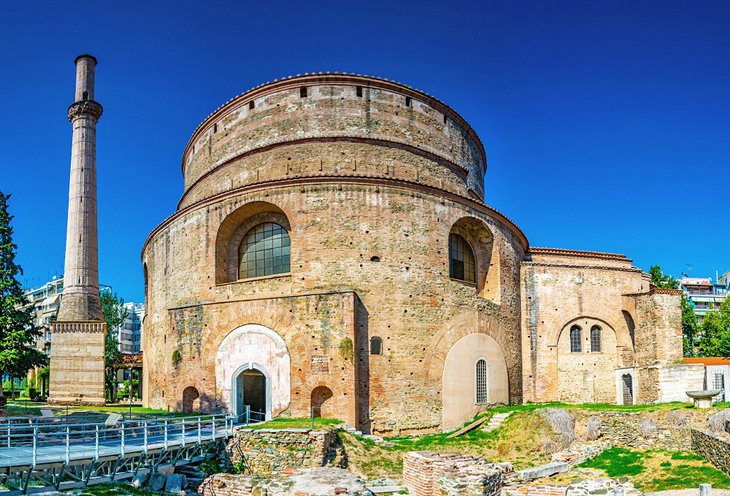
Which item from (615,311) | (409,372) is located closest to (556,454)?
(409,372)

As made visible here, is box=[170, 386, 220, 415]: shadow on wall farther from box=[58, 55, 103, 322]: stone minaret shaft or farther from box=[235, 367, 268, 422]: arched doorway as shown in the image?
box=[58, 55, 103, 322]: stone minaret shaft

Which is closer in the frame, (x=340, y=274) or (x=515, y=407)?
(x=340, y=274)

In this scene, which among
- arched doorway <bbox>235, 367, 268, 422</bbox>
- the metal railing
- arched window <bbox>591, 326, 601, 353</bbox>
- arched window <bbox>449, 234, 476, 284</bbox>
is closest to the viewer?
the metal railing

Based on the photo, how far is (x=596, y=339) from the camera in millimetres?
28094

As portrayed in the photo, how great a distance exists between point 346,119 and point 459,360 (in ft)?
34.2

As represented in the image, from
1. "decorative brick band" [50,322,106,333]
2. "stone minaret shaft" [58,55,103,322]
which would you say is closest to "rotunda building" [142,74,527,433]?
"decorative brick band" [50,322,106,333]

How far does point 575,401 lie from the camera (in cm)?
2711

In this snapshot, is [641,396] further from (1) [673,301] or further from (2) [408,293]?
(2) [408,293]

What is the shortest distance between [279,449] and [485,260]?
12.2 meters

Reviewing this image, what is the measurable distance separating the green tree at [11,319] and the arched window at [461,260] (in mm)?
16934

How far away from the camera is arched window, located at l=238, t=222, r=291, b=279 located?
22266 mm

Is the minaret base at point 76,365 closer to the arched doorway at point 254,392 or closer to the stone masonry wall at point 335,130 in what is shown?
the arched doorway at point 254,392

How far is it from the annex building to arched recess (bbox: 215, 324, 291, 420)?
0.05 meters

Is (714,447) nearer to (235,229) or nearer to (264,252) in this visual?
(264,252)
